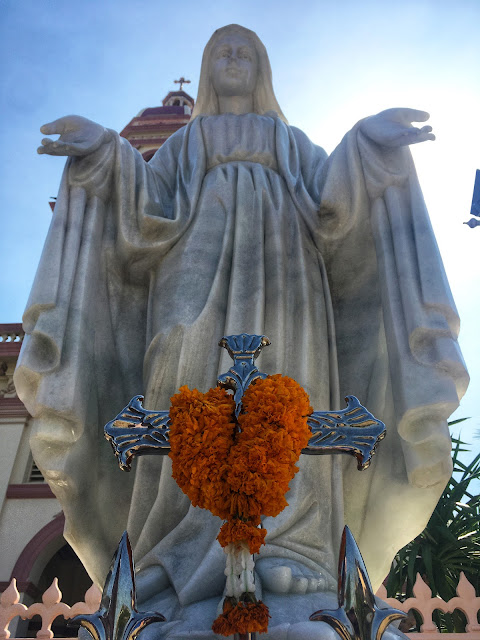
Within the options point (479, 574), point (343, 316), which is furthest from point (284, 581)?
point (479, 574)

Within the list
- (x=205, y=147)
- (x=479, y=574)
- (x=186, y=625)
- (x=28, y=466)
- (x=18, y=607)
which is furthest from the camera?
(x=28, y=466)

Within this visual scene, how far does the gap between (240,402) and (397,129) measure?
6.08 ft

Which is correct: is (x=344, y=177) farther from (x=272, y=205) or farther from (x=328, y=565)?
(x=328, y=565)

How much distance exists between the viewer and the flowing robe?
96.9 inches

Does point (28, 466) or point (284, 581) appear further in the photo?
point (28, 466)

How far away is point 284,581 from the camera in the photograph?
204cm

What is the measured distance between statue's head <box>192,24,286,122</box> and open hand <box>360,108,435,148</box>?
103 cm

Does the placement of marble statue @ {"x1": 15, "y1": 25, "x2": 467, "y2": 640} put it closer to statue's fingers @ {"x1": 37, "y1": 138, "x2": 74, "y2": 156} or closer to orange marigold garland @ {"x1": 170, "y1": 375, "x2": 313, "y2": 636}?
statue's fingers @ {"x1": 37, "y1": 138, "x2": 74, "y2": 156}

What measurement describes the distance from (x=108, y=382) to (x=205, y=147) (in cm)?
140

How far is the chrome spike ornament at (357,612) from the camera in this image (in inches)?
50.6

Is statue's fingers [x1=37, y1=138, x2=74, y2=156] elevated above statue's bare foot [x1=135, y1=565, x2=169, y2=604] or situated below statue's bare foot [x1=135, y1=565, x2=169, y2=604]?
above

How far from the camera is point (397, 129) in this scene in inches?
117

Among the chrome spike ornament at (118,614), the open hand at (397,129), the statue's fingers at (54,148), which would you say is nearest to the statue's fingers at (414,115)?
the open hand at (397,129)

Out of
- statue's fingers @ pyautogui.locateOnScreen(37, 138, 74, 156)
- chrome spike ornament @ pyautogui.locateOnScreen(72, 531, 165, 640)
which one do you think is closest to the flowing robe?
statue's fingers @ pyautogui.locateOnScreen(37, 138, 74, 156)
